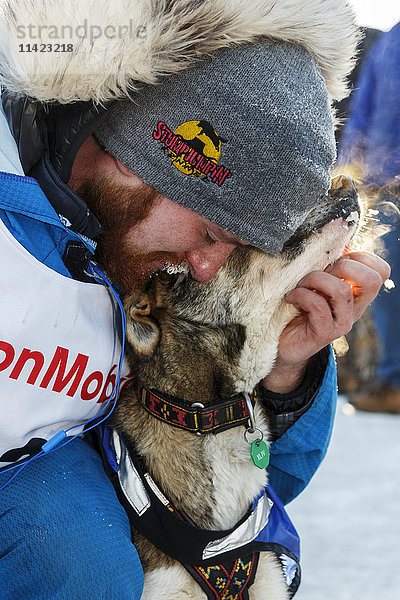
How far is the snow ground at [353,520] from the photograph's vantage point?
10.2 feet

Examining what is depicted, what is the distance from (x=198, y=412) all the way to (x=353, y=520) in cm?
225

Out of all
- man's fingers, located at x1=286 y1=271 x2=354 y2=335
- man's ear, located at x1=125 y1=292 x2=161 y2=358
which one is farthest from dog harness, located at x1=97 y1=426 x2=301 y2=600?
man's fingers, located at x1=286 y1=271 x2=354 y2=335

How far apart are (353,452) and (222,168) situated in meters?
3.59

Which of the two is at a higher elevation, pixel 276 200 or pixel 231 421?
pixel 276 200

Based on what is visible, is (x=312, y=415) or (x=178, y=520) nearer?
(x=178, y=520)

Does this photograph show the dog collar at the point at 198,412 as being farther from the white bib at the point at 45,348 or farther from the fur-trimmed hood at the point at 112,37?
the fur-trimmed hood at the point at 112,37

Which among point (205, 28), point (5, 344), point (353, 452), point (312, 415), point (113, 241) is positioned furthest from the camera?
point (353, 452)

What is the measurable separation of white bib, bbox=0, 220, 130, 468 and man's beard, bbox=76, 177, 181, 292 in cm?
15

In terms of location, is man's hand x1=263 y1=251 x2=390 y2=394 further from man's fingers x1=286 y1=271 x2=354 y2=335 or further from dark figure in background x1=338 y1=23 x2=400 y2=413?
dark figure in background x1=338 y1=23 x2=400 y2=413

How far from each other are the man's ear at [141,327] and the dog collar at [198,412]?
151 mm

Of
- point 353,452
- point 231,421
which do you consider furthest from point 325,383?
point 353,452

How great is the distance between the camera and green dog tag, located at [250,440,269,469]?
192 cm

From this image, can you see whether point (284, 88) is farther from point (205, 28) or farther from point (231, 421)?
point (231, 421)

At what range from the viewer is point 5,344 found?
1489mm
